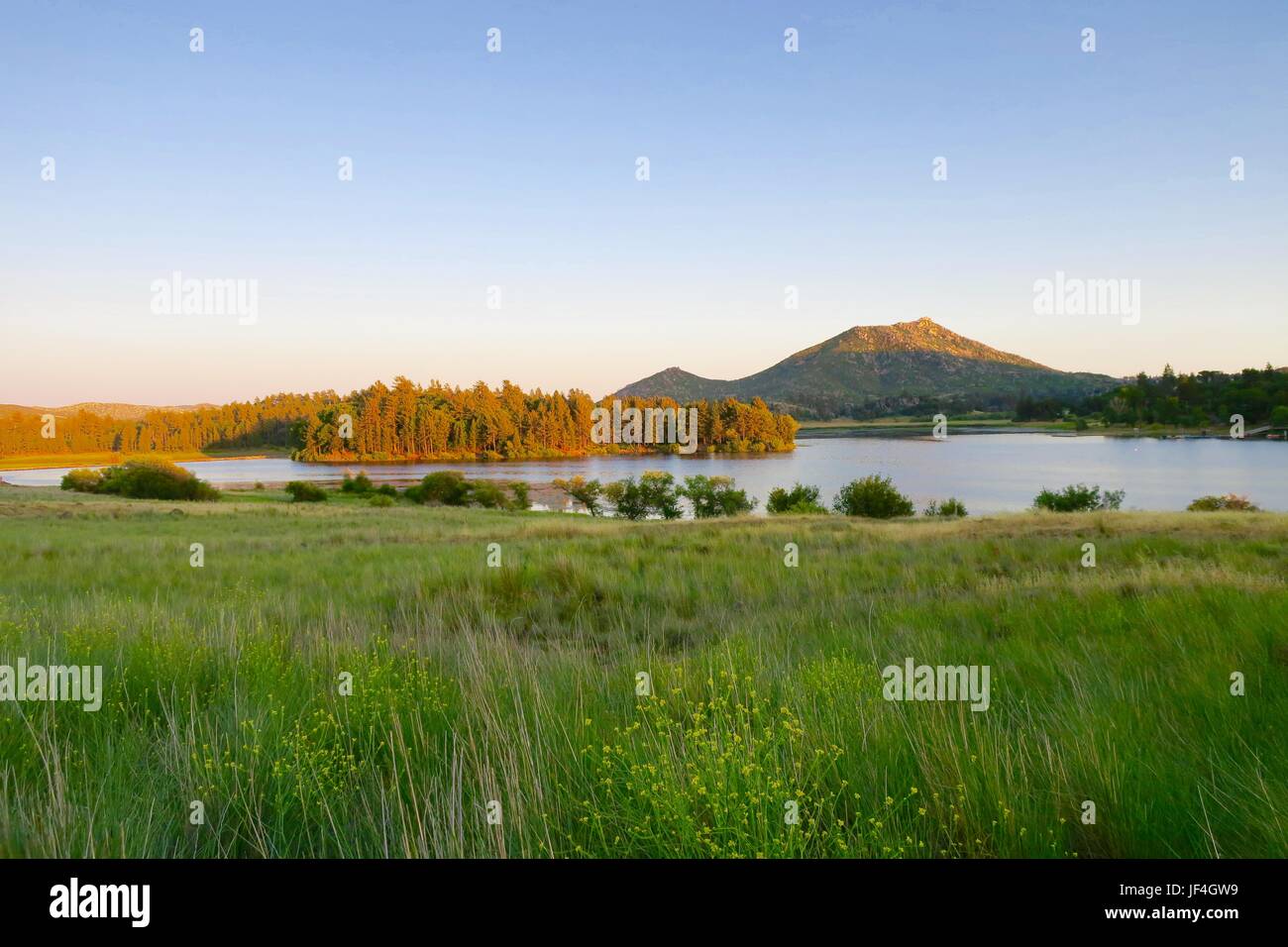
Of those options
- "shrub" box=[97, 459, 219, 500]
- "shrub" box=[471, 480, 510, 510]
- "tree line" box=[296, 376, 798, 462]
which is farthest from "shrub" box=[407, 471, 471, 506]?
"tree line" box=[296, 376, 798, 462]

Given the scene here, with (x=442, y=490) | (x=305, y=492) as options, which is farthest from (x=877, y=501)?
(x=305, y=492)

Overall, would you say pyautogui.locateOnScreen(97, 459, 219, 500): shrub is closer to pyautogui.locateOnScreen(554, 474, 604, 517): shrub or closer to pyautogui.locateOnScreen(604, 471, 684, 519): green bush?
pyautogui.locateOnScreen(554, 474, 604, 517): shrub

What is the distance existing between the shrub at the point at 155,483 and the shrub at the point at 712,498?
157 ft

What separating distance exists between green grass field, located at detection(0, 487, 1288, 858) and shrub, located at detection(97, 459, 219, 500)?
2646 inches

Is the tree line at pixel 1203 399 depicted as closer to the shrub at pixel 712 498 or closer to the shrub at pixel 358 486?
the shrub at pixel 712 498

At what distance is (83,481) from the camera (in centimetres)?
6606

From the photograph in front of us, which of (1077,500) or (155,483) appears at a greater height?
(155,483)

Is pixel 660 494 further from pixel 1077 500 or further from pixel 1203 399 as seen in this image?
pixel 1203 399

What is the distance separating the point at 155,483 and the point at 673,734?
76083 millimetres

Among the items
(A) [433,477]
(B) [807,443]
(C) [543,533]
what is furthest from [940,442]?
(C) [543,533]

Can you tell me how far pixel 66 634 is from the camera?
5215mm

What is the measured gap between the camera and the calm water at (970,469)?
270 feet

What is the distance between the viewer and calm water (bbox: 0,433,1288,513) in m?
82.2

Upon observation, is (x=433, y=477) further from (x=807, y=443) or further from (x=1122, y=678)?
(x=807, y=443)
